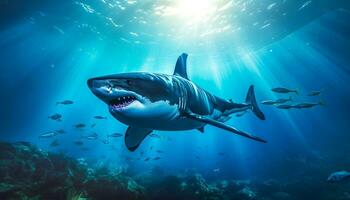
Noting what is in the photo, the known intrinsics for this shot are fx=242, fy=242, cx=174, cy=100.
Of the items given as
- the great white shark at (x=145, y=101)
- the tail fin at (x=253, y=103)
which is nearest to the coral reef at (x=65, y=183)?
the great white shark at (x=145, y=101)

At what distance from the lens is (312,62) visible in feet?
153

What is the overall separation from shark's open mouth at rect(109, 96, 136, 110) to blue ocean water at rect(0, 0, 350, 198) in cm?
1229

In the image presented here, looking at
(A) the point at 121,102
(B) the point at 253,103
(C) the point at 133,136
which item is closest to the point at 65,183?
(C) the point at 133,136

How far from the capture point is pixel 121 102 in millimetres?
3441

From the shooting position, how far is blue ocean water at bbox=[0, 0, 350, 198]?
22516 mm

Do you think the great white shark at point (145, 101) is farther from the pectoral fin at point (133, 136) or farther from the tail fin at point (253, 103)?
the tail fin at point (253, 103)

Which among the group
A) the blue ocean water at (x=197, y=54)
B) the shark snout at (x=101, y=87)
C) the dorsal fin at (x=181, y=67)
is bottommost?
the shark snout at (x=101, y=87)

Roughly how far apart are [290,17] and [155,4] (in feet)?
49.4

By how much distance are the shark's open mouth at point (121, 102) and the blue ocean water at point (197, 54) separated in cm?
1229

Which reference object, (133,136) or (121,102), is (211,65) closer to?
(133,136)

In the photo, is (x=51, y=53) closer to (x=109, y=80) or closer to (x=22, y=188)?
(x=22, y=188)

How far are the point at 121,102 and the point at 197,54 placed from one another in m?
31.4

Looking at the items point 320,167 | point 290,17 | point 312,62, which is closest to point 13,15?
point 290,17

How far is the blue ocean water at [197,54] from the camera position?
73.9 ft
